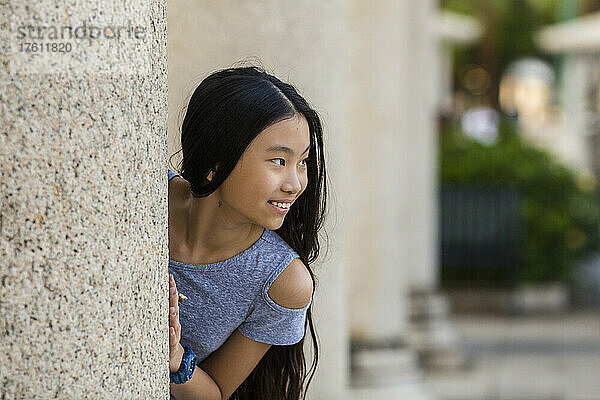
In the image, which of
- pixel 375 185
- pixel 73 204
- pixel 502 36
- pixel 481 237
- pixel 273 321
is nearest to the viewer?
pixel 73 204

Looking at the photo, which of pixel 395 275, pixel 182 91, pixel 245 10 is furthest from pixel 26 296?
pixel 395 275

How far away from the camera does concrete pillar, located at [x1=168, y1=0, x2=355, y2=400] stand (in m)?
3.02

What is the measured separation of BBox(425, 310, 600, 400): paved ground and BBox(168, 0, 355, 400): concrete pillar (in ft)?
13.9

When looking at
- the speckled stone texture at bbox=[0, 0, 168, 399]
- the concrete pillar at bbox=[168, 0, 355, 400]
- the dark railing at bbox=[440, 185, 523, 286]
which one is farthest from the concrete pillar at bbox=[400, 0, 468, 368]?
the speckled stone texture at bbox=[0, 0, 168, 399]

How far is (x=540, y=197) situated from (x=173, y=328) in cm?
962

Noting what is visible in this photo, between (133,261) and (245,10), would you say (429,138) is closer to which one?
(245,10)

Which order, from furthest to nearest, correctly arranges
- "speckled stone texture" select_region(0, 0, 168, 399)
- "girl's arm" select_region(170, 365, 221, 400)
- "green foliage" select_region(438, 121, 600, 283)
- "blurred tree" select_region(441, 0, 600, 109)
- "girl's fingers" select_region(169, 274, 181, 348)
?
"blurred tree" select_region(441, 0, 600, 109) → "green foliage" select_region(438, 121, 600, 283) → "girl's arm" select_region(170, 365, 221, 400) → "girl's fingers" select_region(169, 274, 181, 348) → "speckled stone texture" select_region(0, 0, 168, 399)

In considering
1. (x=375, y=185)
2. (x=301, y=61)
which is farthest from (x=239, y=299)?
(x=375, y=185)

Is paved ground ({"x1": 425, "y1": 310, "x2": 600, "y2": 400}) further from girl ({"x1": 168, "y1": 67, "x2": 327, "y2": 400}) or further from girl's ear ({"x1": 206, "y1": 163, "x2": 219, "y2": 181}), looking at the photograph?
girl's ear ({"x1": 206, "y1": 163, "x2": 219, "y2": 181})

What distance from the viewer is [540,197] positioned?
11219 mm

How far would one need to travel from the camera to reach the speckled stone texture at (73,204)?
1.69 metres

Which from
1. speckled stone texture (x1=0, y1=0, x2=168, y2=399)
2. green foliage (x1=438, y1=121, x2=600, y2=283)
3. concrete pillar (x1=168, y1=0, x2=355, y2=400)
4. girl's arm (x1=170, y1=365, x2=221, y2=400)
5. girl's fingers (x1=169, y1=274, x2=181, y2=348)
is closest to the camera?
speckled stone texture (x1=0, y1=0, x2=168, y2=399)

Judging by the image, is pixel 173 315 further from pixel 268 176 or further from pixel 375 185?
pixel 375 185

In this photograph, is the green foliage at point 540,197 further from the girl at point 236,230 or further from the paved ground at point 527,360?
the girl at point 236,230
